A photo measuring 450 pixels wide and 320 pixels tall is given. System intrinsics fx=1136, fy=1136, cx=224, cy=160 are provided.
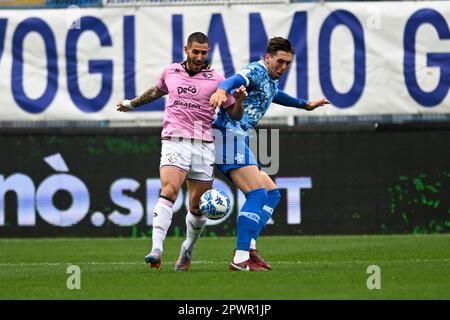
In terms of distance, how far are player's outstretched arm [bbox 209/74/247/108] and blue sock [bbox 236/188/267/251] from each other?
1033 millimetres

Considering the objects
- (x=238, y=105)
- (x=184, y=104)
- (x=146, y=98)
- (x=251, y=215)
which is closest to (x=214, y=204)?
(x=251, y=215)

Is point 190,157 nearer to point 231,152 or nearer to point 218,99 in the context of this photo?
point 231,152

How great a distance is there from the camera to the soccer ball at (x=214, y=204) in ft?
34.6

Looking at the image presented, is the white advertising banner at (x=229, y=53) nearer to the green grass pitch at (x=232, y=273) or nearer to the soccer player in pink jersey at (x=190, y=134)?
the green grass pitch at (x=232, y=273)

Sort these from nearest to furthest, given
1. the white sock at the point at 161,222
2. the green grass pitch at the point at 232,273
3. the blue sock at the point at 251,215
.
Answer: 1. the green grass pitch at the point at 232,273
2. the white sock at the point at 161,222
3. the blue sock at the point at 251,215

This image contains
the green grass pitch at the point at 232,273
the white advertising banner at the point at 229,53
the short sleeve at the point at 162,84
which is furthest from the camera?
the white advertising banner at the point at 229,53

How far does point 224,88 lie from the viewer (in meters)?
10.1

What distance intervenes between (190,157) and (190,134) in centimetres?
23

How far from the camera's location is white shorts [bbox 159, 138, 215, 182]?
1072 centimetres

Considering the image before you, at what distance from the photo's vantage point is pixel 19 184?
17734 millimetres

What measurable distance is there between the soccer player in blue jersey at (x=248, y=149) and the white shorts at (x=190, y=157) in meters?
0.11

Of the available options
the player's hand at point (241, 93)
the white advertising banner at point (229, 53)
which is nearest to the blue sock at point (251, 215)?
the player's hand at point (241, 93)

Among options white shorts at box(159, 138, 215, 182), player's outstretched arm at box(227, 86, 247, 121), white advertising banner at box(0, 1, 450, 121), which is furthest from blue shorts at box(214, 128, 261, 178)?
white advertising banner at box(0, 1, 450, 121)

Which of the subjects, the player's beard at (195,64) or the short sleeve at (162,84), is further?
the short sleeve at (162,84)
